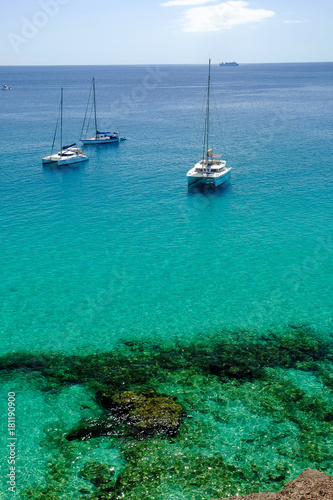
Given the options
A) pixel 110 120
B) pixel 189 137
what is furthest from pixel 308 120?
pixel 110 120

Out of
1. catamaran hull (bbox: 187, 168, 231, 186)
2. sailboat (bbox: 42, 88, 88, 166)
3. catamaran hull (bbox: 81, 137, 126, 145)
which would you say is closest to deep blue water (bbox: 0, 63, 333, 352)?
catamaran hull (bbox: 187, 168, 231, 186)

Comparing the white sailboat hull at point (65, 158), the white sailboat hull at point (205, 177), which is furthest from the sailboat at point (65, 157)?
the white sailboat hull at point (205, 177)

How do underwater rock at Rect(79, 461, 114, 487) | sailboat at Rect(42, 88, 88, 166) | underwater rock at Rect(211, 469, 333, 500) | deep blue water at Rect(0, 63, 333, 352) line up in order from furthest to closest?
sailboat at Rect(42, 88, 88, 166) → deep blue water at Rect(0, 63, 333, 352) → underwater rock at Rect(79, 461, 114, 487) → underwater rock at Rect(211, 469, 333, 500)

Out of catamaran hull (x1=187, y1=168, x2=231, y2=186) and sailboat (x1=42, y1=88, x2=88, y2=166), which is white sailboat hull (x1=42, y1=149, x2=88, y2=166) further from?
catamaran hull (x1=187, y1=168, x2=231, y2=186)

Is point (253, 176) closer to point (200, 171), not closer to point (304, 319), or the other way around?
point (200, 171)

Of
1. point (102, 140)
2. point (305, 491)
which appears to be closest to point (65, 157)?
point (102, 140)
